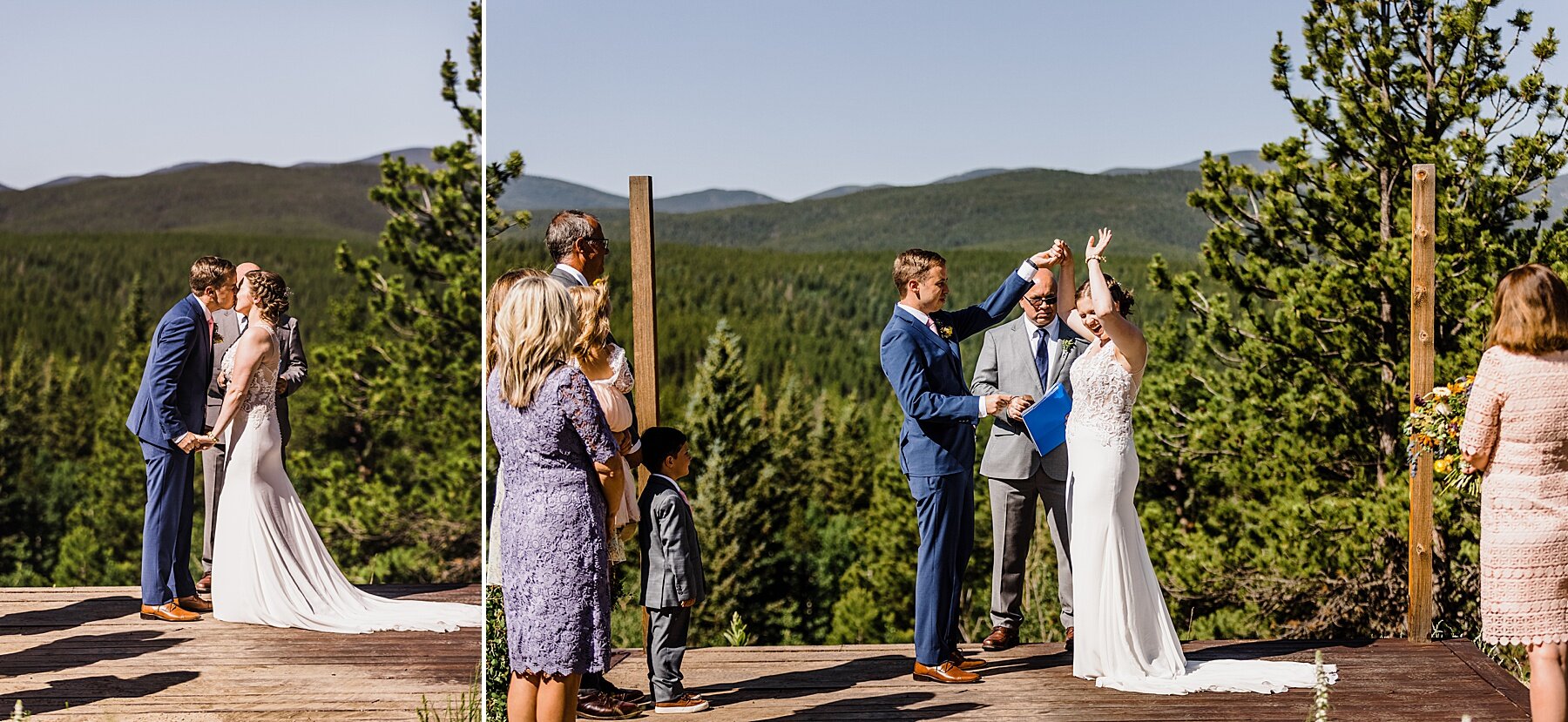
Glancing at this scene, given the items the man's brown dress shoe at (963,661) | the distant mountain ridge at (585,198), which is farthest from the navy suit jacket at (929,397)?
the distant mountain ridge at (585,198)

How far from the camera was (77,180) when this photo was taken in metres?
36.3

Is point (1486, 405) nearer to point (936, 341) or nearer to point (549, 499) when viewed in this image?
point (936, 341)

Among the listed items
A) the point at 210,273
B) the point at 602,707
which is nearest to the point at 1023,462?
the point at 602,707

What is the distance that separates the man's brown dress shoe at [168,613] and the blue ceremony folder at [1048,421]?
139 inches

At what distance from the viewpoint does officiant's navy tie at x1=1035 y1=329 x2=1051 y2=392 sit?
17.1 feet

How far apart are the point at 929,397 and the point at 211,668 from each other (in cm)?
289

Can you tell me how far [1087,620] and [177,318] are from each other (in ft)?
11.9

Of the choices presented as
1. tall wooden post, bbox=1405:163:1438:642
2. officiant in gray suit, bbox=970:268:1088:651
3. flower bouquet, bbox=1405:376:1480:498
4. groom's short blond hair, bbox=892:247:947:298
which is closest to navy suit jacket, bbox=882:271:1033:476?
groom's short blond hair, bbox=892:247:947:298

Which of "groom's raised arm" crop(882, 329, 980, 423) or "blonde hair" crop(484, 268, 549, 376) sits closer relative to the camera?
"blonde hair" crop(484, 268, 549, 376)

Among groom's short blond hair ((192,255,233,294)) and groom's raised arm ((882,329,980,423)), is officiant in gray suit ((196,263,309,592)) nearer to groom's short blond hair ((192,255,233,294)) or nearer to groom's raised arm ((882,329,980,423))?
groom's short blond hair ((192,255,233,294))

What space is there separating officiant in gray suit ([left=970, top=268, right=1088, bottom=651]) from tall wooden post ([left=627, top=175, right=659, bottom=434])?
4.09 ft

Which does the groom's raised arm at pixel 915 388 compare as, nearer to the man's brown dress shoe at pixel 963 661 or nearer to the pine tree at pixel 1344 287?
the man's brown dress shoe at pixel 963 661

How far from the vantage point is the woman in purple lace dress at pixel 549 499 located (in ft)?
10.9

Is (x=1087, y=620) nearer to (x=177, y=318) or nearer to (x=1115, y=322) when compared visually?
(x=1115, y=322)
